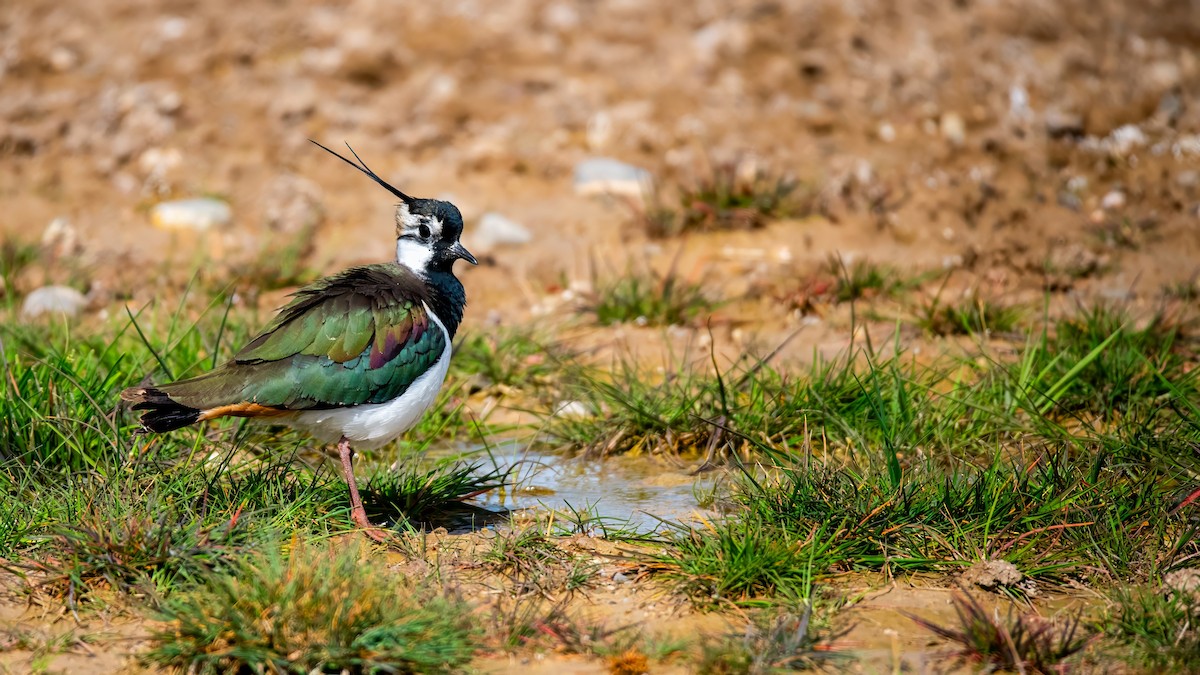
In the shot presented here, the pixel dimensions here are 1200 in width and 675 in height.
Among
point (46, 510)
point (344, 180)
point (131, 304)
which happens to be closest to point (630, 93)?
point (344, 180)

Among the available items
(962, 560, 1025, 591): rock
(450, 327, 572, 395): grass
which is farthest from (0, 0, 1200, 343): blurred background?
(962, 560, 1025, 591): rock

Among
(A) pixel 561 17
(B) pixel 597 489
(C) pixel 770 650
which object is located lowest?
(B) pixel 597 489

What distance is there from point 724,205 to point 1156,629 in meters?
4.38

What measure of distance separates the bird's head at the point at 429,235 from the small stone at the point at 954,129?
4493 millimetres

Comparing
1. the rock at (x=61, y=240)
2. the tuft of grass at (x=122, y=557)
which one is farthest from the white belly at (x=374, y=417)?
the rock at (x=61, y=240)

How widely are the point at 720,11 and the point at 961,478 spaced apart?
5714 millimetres

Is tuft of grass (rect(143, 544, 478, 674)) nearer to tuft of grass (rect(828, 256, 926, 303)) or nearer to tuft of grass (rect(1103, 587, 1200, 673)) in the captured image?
tuft of grass (rect(1103, 587, 1200, 673))

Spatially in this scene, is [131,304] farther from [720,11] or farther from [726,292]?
[720,11]

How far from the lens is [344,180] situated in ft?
27.9

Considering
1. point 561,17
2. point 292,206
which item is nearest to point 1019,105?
point 561,17

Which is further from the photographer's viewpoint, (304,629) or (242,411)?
(242,411)

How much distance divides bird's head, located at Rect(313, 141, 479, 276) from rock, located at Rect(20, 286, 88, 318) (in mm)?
2390

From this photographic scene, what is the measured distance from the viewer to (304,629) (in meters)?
3.58

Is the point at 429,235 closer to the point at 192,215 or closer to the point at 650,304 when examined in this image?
the point at 650,304
